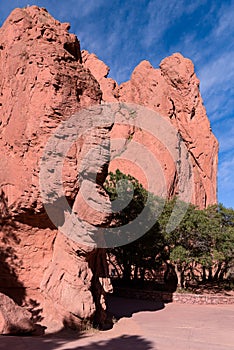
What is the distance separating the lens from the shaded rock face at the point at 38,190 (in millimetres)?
9461

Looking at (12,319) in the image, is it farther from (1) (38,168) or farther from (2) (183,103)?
(2) (183,103)

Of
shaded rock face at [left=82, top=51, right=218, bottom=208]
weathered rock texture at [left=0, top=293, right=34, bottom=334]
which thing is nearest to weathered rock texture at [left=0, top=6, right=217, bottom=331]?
weathered rock texture at [left=0, top=293, right=34, bottom=334]

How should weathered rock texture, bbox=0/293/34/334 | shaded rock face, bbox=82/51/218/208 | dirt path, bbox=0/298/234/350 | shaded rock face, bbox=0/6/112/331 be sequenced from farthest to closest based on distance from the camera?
shaded rock face, bbox=82/51/218/208, shaded rock face, bbox=0/6/112/331, weathered rock texture, bbox=0/293/34/334, dirt path, bbox=0/298/234/350

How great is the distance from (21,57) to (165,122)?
26.4 m

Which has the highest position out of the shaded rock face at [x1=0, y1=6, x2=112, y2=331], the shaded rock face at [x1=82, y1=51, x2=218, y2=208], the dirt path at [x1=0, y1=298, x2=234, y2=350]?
the shaded rock face at [x1=82, y1=51, x2=218, y2=208]

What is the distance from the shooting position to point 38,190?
948 centimetres

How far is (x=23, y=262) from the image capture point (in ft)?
32.4

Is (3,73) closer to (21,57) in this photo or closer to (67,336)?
(21,57)

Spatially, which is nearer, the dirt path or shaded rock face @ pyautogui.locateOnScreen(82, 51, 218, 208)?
the dirt path

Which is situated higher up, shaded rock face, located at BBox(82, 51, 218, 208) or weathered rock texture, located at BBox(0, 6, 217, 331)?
shaded rock face, located at BBox(82, 51, 218, 208)

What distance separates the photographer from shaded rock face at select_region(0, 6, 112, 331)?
9.46 meters

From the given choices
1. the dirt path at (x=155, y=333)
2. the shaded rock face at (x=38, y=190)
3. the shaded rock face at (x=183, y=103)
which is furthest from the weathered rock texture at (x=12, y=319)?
the shaded rock face at (x=183, y=103)

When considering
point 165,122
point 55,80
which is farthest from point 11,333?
point 165,122

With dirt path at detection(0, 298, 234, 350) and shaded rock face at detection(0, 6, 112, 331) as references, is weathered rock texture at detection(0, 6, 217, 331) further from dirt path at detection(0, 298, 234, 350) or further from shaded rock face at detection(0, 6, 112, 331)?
dirt path at detection(0, 298, 234, 350)
